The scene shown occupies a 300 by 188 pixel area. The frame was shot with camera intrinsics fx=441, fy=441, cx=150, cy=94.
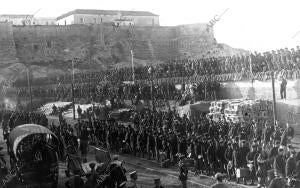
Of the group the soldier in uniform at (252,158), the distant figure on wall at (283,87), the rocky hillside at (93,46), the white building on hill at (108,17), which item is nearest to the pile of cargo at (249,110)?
the distant figure on wall at (283,87)

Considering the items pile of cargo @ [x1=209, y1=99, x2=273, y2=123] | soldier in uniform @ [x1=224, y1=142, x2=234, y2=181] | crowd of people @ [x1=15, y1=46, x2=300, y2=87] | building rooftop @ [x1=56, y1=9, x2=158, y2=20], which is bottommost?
soldier in uniform @ [x1=224, y1=142, x2=234, y2=181]

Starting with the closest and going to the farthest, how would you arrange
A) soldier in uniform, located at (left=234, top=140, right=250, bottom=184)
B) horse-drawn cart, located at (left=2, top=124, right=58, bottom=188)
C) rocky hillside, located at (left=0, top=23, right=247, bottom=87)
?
horse-drawn cart, located at (left=2, top=124, right=58, bottom=188)
soldier in uniform, located at (left=234, top=140, right=250, bottom=184)
rocky hillside, located at (left=0, top=23, right=247, bottom=87)

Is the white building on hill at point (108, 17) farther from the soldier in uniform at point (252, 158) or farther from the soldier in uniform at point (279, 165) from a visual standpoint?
the soldier in uniform at point (279, 165)

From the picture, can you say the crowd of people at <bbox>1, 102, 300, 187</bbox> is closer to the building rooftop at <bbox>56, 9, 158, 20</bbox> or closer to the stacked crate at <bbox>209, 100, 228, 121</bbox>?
the stacked crate at <bbox>209, 100, 228, 121</bbox>

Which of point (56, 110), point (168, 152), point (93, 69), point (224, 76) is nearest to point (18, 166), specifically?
point (168, 152)

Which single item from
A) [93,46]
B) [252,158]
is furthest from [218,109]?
[93,46]

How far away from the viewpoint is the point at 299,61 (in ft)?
84.6

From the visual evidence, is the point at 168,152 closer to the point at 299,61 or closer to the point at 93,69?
the point at 299,61

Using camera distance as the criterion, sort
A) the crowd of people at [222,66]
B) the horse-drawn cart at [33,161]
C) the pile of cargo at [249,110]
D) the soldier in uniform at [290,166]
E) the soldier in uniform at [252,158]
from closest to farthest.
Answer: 1. the soldier in uniform at [290,166]
2. the horse-drawn cart at [33,161]
3. the soldier in uniform at [252,158]
4. the pile of cargo at [249,110]
5. the crowd of people at [222,66]

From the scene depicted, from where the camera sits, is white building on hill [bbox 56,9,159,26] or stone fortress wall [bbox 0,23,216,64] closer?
stone fortress wall [bbox 0,23,216,64]

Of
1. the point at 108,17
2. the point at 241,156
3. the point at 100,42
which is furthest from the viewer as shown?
the point at 108,17

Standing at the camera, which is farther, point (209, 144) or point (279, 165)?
point (209, 144)

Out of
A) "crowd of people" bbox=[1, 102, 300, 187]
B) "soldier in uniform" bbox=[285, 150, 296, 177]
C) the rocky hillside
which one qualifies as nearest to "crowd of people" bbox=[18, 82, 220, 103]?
"crowd of people" bbox=[1, 102, 300, 187]

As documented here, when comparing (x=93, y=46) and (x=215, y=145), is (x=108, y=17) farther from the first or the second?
(x=215, y=145)
